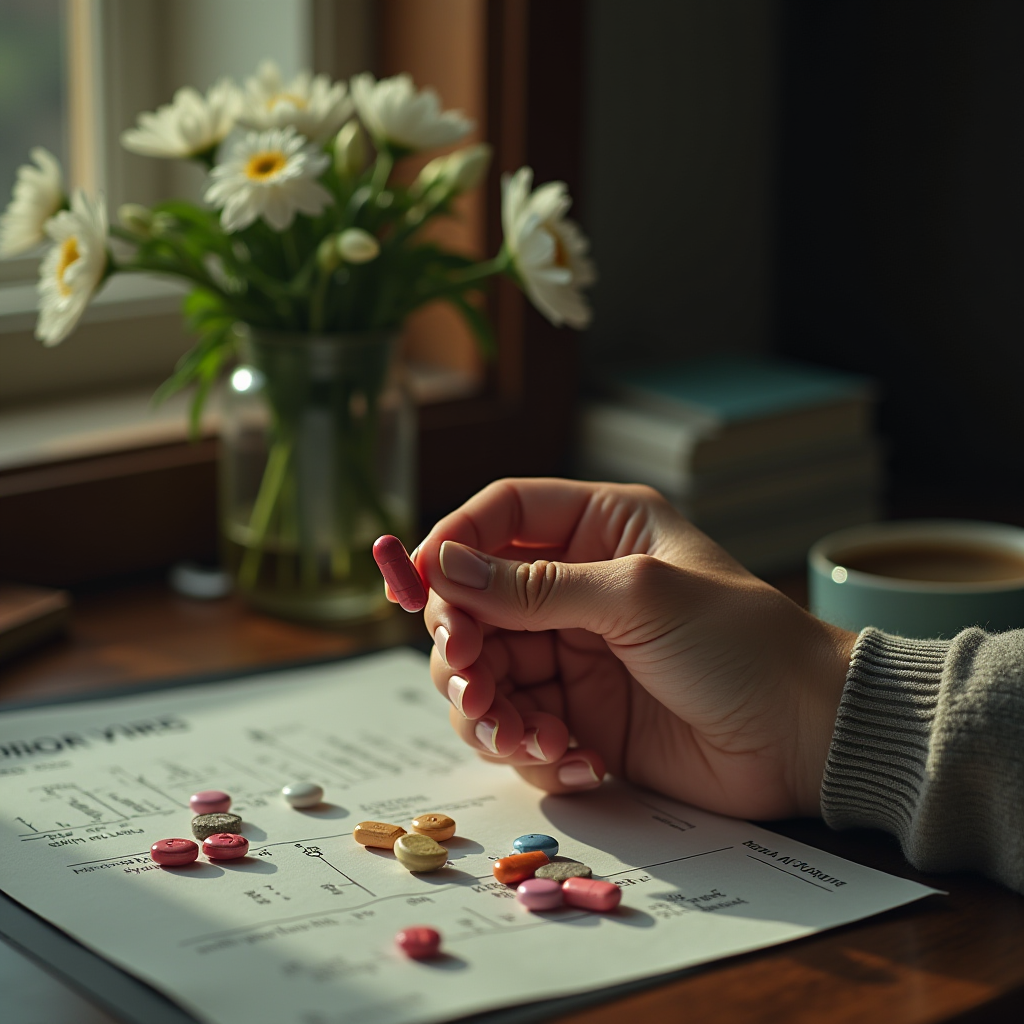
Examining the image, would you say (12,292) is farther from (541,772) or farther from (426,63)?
(541,772)

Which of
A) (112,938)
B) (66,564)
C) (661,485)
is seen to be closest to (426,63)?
(661,485)

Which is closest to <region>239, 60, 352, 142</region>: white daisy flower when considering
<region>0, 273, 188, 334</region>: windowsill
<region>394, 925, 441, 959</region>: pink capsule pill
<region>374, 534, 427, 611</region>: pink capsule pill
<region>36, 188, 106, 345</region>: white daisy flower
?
<region>36, 188, 106, 345</region>: white daisy flower

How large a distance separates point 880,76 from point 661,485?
1.75 ft

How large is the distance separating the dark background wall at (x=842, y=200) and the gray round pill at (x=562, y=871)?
784 mm

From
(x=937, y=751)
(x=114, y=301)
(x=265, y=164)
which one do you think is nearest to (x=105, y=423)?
(x=114, y=301)

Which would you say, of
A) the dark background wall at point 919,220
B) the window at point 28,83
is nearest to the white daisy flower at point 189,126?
the window at point 28,83

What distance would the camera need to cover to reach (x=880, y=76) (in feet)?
4.57

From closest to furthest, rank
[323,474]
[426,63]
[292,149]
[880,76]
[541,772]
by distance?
[541,772] < [292,149] < [323,474] < [426,63] < [880,76]

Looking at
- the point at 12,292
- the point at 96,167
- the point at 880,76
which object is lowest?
the point at 12,292

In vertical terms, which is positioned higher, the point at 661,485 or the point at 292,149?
the point at 292,149

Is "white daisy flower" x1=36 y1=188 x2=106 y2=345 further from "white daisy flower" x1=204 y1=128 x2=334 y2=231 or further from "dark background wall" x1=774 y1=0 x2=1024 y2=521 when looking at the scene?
"dark background wall" x1=774 y1=0 x2=1024 y2=521

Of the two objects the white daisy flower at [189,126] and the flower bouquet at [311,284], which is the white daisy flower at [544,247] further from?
the white daisy flower at [189,126]

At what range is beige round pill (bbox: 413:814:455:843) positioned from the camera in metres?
0.67

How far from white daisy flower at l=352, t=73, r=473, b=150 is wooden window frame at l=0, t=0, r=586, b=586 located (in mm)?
248
